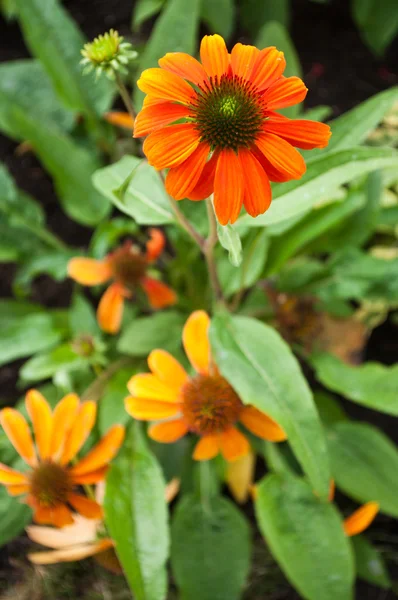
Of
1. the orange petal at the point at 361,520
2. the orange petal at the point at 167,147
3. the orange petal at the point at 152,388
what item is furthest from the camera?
the orange petal at the point at 361,520

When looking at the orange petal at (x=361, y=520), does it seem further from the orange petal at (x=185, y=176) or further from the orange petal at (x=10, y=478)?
the orange petal at (x=185, y=176)

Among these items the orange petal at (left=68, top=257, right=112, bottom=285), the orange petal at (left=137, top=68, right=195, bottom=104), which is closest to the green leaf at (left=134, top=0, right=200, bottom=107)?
the orange petal at (left=68, top=257, right=112, bottom=285)

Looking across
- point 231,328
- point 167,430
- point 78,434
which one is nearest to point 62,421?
point 78,434

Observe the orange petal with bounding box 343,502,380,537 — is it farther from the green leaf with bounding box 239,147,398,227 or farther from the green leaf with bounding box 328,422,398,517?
the green leaf with bounding box 239,147,398,227

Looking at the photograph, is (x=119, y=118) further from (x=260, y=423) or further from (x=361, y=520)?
(x=361, y=520)

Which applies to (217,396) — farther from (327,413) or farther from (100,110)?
(100,110)

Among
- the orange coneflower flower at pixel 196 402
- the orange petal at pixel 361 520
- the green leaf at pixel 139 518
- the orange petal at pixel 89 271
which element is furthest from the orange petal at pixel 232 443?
the orange petal at pixel 89 271
